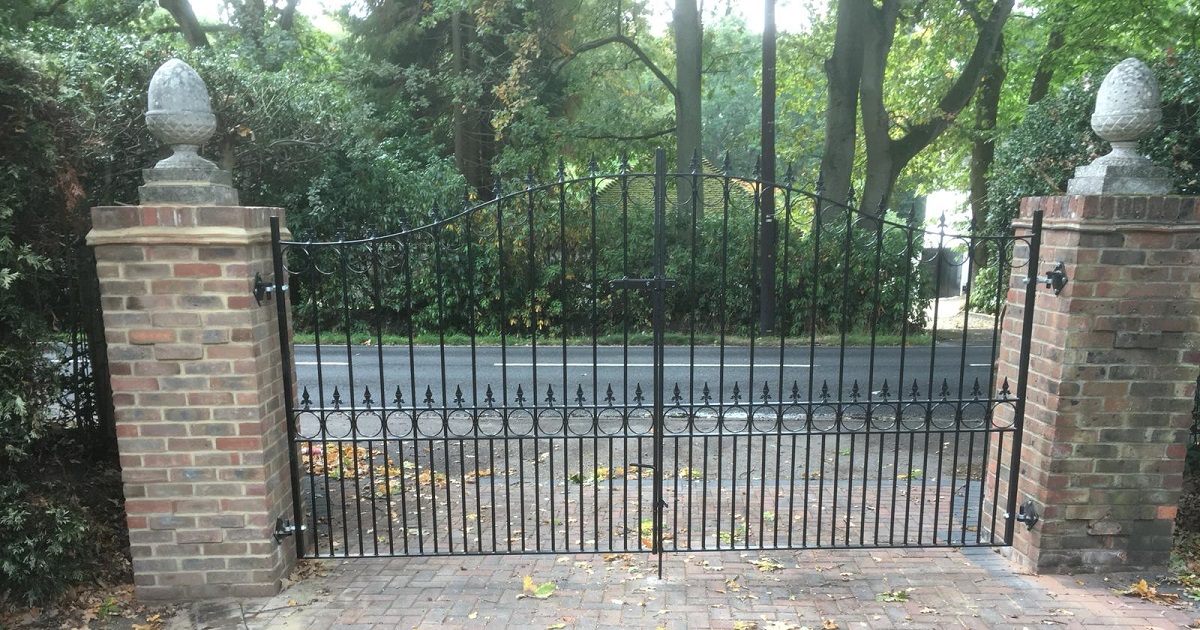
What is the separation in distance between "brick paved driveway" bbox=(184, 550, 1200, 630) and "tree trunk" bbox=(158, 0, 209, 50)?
1378cm

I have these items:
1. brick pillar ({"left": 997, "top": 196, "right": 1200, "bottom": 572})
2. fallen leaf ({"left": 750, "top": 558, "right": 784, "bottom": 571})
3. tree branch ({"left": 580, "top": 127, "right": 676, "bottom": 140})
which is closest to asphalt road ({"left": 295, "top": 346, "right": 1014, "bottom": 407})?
fallen leaf ({"left": 750, "top": 558, "right": 784, "bottom": 571})

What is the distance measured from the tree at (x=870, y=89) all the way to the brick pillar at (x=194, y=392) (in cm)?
1079

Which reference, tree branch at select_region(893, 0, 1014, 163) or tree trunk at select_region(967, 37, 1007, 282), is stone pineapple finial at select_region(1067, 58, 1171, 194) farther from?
tree trunk at select_region(967, 37, 1007, 282)

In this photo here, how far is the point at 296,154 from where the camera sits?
9.75 meters

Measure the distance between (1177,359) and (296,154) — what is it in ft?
32.2

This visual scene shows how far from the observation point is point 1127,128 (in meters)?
3.25

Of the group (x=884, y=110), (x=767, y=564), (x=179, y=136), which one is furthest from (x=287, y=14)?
(x=767, y=564)

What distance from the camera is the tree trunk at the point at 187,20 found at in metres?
13.7

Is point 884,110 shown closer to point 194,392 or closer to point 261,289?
point 261,289

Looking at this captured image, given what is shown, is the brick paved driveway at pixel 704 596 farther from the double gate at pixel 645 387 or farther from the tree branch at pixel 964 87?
the tree branch at pixel 964 87

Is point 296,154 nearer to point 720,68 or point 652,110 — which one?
point 652,110

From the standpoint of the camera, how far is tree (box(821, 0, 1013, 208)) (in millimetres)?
12406

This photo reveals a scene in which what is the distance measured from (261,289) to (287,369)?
53cm

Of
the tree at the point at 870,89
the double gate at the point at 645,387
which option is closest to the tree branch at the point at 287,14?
the double gate at the point at 645,387
